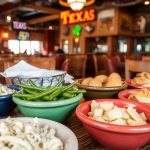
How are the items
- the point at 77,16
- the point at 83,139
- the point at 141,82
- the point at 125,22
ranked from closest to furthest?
the point at 83,139, the point at 141,82, the point at 125,22, the point at 77,16

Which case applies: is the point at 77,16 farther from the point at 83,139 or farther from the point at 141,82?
the point at 83,139

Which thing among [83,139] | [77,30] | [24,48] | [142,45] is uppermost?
[77,30]

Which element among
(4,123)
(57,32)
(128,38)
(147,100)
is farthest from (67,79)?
(57,32)

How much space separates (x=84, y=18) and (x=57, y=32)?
6767 millimetres

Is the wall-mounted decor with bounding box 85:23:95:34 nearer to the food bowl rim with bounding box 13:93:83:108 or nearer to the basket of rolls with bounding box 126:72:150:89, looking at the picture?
the basket of rolls with bounding box 126:72:150:89

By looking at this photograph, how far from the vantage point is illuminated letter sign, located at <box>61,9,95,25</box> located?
383 inches

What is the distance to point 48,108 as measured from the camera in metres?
0.71

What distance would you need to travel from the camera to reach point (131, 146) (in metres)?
0.59

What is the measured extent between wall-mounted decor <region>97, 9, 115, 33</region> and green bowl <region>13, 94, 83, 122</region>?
8714 mm

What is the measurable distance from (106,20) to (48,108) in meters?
9.14

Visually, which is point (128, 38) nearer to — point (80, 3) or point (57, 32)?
point (80, 3)

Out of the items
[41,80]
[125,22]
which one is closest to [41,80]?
[41,80]

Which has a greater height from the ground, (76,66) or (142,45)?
(142,45)

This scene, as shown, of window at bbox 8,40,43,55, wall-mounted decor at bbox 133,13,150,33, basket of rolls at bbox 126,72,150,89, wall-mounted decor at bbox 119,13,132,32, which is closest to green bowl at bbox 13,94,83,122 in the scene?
basket of rolls at bbox 126,72,150,89
